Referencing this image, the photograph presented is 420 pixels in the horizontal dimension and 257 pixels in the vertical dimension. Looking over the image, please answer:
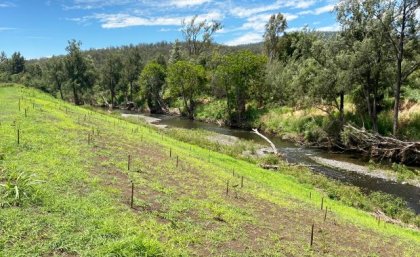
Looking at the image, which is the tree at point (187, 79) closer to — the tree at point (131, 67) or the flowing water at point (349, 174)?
the tree at point (131, 67)

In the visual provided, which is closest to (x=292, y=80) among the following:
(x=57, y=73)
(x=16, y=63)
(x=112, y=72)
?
(x=112, y=72)

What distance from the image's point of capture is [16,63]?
484 ft

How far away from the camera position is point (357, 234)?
15.7 m

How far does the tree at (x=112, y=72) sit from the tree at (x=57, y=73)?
10978 millimetres

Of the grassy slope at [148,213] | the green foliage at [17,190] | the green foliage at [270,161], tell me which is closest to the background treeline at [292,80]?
the green foliage at [270,161]

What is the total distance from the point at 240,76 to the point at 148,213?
2211 inches

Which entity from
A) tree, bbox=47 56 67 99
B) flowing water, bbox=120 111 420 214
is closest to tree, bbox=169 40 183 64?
tree, bbox=47 56 67 99

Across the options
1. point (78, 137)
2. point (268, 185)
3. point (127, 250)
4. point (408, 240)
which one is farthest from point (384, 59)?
point (127, 250)

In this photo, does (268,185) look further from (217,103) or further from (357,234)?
(217,103)

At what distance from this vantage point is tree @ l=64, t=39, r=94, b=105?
320 feet

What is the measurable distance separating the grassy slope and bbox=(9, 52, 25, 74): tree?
141440 mm

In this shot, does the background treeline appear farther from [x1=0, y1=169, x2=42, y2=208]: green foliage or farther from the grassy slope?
[x1=0, y1=169, x2=42, y2=208]: green foliage

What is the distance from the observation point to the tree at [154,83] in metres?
91.9

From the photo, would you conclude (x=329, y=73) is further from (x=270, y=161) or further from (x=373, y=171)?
(x=270, y=161)
